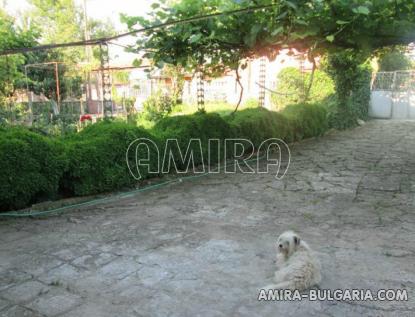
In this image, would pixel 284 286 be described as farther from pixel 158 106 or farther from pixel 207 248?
pixel 158 106

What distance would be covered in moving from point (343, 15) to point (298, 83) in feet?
34.2

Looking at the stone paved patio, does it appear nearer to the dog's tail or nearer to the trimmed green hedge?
the dog's tail

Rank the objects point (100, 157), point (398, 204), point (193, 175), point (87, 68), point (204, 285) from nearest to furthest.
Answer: point (204, 285), point (398, 204), point (100, 157), point (193, 175), point (87, 68)

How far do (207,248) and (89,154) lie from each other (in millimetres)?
2585

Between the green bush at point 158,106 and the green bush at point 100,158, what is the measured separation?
8.44 m

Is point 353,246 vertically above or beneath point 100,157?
beneath

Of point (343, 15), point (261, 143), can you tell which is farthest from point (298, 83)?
point (343, 15)

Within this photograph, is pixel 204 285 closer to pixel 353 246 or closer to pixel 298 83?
pixel 353 246

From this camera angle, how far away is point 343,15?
5.04m

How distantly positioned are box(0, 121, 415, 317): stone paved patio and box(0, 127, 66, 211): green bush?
365 millimetres

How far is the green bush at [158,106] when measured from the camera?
48.8 ft

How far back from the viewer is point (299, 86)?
15.2m

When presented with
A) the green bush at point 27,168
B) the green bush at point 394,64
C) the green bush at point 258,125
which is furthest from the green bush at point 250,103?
the green bush at point 27,168

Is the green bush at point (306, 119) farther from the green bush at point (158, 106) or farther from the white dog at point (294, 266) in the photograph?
the white dog at point (294, 266)
